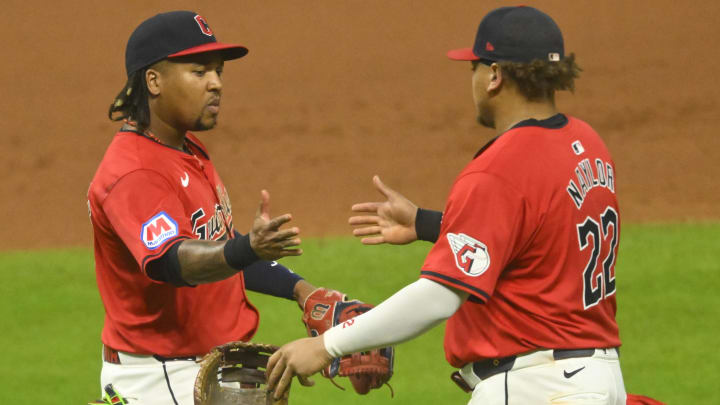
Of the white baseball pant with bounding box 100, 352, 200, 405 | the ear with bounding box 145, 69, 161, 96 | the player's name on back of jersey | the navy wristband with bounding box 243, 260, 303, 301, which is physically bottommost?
the white baseball pant with bounding box 100, 352, 200, 405

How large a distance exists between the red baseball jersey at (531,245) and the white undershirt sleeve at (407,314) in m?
0.05

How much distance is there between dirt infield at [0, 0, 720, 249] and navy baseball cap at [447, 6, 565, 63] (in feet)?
29.1

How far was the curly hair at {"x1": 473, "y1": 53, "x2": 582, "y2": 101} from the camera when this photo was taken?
11.6ft

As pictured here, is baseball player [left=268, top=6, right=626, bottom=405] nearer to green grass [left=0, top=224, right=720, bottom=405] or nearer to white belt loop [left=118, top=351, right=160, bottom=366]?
white belt loop [left=118, top=351, right=160, bottom=366]

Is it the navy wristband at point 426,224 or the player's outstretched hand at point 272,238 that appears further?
the navy wristband at point 426,224

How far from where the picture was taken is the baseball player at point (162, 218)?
3.80m

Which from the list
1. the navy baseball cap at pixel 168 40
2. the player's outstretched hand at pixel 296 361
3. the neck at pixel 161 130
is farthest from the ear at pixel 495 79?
the neck at pixel 161 130

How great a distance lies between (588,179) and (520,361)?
2.13 ft

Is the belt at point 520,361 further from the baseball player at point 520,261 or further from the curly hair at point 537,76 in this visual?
the curly hair at point 537,76

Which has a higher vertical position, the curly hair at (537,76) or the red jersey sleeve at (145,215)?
the curly hair at (537,76)

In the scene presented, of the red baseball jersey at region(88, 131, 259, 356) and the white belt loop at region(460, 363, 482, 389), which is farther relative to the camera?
the red baseball jersey at region(88, 131, 259, 356)

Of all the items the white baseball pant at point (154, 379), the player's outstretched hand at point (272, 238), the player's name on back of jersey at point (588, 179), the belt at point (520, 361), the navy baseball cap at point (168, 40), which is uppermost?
the navy baseball cap at point (168, 40)

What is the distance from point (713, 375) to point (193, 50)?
5469 mm

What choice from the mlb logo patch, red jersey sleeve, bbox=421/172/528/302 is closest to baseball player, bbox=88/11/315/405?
the mlb logo patch
